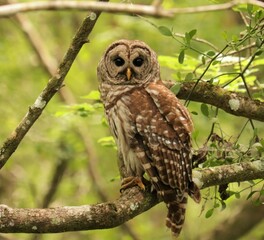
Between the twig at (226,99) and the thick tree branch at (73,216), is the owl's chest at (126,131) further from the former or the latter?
the thick tree branch at (73,216)

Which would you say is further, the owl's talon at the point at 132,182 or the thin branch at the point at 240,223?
the thin branch at the point at 240,223

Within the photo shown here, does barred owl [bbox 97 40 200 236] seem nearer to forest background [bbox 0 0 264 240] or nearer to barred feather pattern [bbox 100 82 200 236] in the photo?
barred feather pattern [bbox 100 82 200 236]

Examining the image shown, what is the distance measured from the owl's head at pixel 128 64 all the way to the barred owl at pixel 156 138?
5 cm

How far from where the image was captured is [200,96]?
3.43 meters

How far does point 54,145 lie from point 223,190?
3.26m

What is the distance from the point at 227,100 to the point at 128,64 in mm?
932

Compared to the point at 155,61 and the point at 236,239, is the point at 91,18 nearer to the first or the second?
the point at 155,61

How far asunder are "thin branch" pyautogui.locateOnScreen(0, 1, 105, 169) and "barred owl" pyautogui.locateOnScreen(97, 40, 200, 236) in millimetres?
718

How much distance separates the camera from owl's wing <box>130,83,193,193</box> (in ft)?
10.8

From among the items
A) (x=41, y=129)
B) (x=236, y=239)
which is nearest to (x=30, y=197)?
(x=41, y=129)

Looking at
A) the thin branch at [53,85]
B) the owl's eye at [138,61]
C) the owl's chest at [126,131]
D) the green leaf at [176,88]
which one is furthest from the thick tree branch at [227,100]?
the thin branch at [53,85]

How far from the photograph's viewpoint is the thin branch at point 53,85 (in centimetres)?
283

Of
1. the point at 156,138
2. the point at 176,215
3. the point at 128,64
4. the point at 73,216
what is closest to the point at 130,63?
the point at 128,64

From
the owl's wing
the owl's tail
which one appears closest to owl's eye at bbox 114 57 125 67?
the owl's wing
